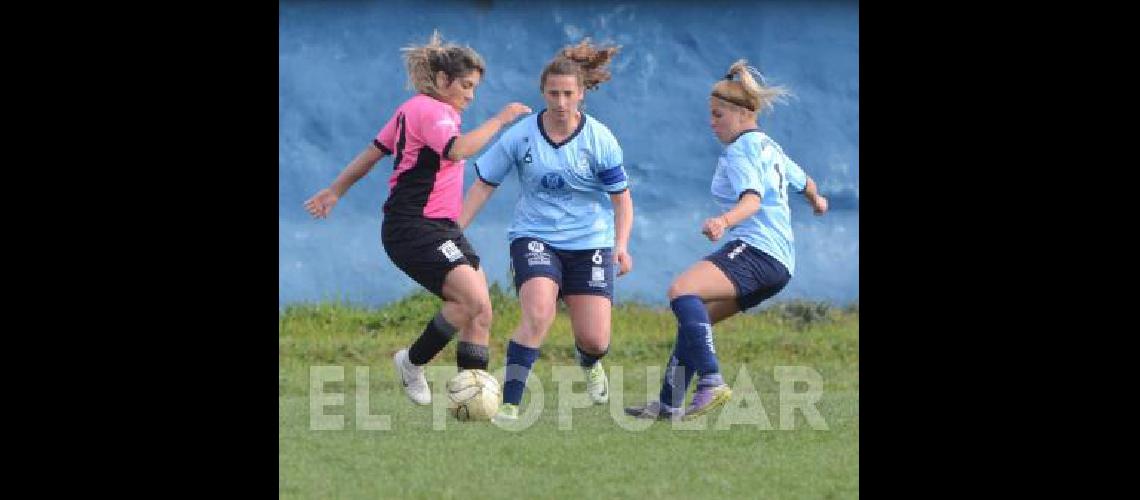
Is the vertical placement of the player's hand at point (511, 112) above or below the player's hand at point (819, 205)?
above

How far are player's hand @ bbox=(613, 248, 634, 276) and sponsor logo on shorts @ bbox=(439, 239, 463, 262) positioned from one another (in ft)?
2.94

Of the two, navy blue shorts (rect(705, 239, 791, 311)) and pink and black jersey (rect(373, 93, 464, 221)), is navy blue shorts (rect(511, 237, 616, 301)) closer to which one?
pink and black jersey (rect(373, 93, 464, 221))

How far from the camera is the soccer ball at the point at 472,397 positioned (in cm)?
867

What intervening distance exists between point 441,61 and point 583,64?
31.0 inches

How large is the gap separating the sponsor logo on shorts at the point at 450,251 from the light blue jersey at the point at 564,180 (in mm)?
318

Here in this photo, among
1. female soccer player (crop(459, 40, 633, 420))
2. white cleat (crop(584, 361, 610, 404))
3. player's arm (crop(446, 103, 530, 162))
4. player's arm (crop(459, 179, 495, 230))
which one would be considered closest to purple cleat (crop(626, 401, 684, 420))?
female soccer player (crop(459, 40, 633, 420))

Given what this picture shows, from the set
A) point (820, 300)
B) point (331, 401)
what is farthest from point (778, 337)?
point (331, 401)

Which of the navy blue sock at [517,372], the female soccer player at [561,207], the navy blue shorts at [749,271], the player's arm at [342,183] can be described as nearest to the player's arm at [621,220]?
the female soccer player at [561,207]

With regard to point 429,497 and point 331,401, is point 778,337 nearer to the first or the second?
point 331,401

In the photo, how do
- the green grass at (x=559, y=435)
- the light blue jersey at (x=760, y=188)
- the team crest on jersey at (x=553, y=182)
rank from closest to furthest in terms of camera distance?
the green grass at (x=559, y=435) < the light blue jersey at (x=760, y=188) < the team crest on jersey at (x=553, y=182)

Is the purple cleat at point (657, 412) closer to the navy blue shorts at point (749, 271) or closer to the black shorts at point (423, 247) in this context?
the navy blue shorts at point (749, 271)

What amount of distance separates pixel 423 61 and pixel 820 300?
4.52 m

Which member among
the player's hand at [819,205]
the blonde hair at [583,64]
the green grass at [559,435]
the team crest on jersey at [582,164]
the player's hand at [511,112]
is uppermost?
the blonde hair at [583,64]

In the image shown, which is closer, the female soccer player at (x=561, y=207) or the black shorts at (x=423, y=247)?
the female soccer player at (x=561, y=207)
